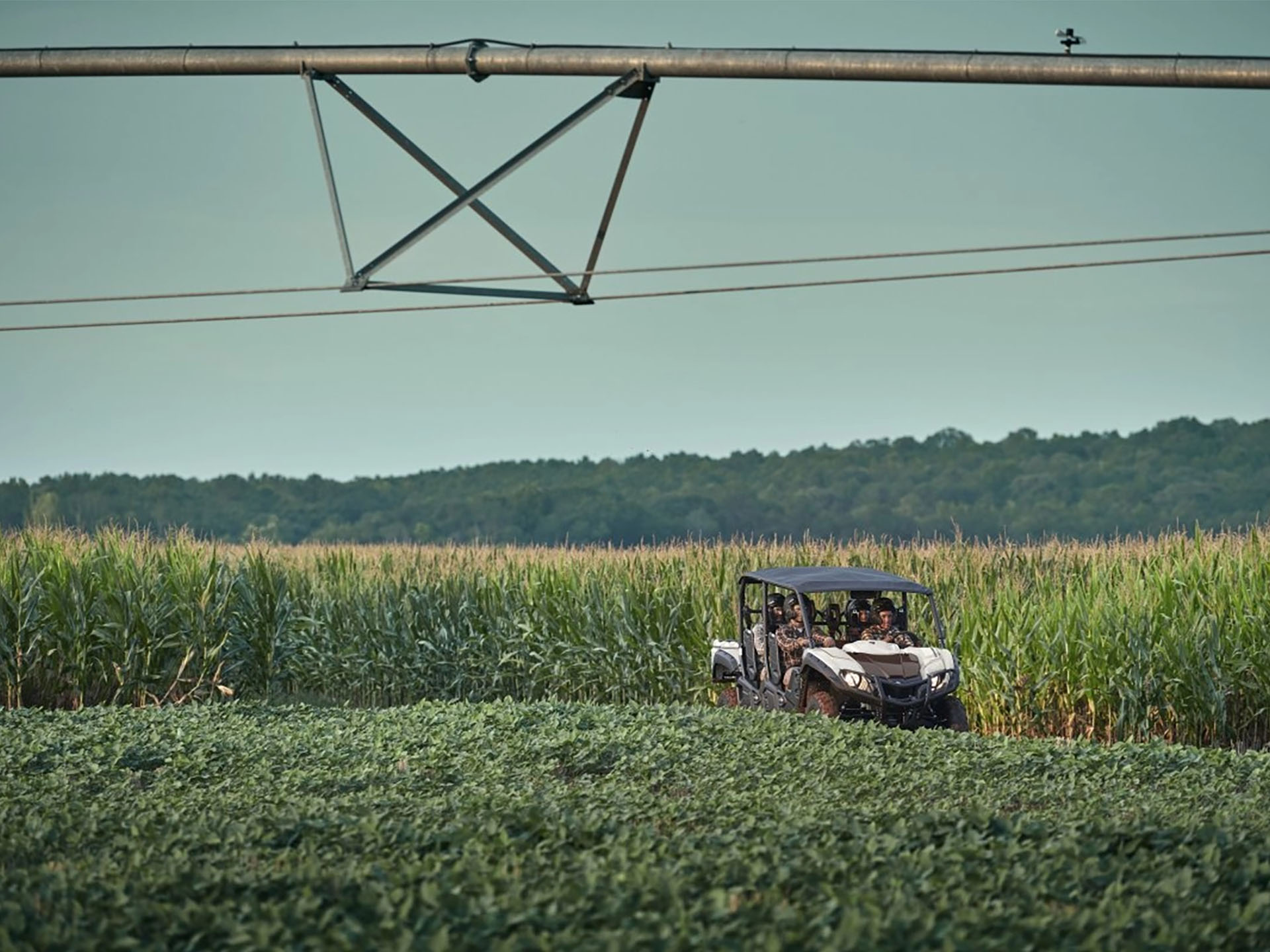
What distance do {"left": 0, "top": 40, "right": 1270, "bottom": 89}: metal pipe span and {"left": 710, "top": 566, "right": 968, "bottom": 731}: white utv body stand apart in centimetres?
474

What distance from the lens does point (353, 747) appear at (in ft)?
42.3

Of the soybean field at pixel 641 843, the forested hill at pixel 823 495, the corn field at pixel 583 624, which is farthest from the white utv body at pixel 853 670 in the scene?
the forested hill at pixel 823 495

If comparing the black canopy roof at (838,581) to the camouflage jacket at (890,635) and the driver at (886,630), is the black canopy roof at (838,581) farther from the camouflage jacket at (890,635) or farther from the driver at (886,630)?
the camouflage jacket at (890,635)

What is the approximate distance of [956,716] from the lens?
14.9 m

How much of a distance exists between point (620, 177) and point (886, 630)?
5250mm

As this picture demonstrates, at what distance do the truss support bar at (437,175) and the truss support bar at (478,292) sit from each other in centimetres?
26

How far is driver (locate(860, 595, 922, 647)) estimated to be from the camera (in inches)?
603

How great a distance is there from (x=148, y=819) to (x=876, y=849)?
4211mm

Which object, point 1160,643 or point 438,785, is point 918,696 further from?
point 438,785

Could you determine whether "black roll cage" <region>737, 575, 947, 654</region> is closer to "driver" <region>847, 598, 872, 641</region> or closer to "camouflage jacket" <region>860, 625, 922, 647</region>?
"driver" <region>847, 598, 872, 641</region>

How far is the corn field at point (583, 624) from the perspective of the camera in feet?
53.9

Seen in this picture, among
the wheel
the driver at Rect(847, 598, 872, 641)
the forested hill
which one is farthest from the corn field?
the forested hill

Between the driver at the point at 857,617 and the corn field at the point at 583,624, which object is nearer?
the driver at the point at 857,617

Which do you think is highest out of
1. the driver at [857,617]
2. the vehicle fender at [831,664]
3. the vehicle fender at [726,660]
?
the driver at [857,617]
